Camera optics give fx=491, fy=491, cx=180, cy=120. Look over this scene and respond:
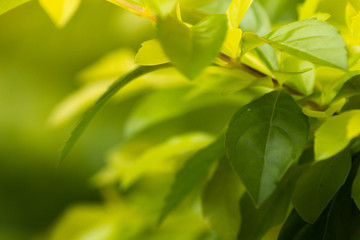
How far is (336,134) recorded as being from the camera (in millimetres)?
355

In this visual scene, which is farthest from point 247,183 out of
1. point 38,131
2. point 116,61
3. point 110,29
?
point 38,131

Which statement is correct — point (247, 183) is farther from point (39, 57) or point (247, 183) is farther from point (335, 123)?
point (39, 57)

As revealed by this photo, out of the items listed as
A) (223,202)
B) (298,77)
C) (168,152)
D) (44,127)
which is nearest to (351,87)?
(298,77)

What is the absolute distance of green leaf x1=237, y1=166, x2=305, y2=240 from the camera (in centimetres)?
45

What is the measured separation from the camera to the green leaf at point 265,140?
33 cm

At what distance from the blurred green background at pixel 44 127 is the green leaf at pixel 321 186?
1.08 metres

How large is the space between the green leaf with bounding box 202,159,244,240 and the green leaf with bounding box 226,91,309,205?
13 cm

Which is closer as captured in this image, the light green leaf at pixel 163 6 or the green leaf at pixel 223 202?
the light green leaf at pixel 163 6

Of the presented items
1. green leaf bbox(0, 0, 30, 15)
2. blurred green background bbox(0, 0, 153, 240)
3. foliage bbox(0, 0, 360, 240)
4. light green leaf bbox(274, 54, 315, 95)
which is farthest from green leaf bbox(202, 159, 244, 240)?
blurred green background bbox(0, 0, 153, 240)

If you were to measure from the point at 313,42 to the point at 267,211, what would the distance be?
18 centimetres

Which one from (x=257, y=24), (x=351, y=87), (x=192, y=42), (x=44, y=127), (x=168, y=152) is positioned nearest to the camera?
(x=192, y=42)

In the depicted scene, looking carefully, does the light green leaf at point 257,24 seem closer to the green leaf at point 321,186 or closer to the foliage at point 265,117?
the foliage at point 265,117

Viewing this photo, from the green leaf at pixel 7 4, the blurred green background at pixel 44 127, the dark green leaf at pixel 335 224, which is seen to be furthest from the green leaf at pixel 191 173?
the blurred green background at pixel 44 127

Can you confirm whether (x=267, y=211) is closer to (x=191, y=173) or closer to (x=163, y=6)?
(x=191, y=173)
